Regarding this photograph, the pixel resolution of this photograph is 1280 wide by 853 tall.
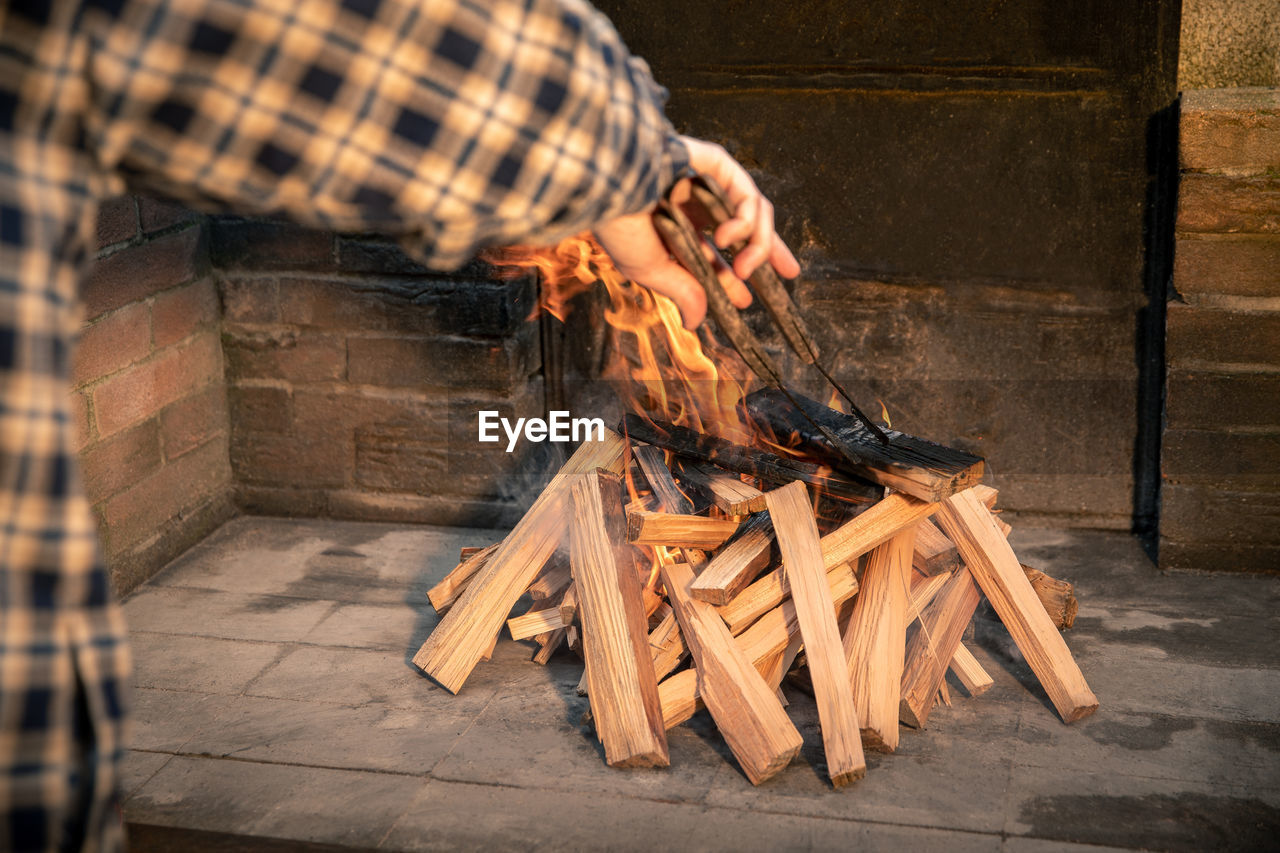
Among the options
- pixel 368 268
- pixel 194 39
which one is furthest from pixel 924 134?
pixel 194 39

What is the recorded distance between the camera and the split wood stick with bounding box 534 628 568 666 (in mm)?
3338

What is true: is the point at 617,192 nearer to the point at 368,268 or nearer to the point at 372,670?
the point at 372,670

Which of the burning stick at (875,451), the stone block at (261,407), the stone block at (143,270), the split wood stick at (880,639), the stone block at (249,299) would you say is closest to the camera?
the split wood stick at (880,639)

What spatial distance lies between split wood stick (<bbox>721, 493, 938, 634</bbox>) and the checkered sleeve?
73.1 inches

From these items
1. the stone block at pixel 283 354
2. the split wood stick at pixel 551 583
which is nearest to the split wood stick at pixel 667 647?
the split wood stick at pixel 551 583

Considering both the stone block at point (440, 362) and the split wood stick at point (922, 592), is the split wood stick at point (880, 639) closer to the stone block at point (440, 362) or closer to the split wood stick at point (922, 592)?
the split wood stick at point (922, 592)

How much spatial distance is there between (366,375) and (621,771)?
199cm

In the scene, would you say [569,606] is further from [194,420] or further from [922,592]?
[194,420]

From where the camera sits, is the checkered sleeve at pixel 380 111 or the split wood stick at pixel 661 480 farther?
the split wood stick at pixel 661 480

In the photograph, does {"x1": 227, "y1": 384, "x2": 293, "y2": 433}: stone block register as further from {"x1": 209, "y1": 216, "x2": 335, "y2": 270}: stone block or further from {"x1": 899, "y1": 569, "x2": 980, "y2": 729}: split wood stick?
{"x1": 899, "y1": 569, "x2": 980, "y2": 729}: split wood stick

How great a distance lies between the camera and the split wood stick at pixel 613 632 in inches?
110

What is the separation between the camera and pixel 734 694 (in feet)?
9.27

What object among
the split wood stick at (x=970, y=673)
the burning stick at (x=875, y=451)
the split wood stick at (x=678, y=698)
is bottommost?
the split wood stick at (x=970, y=673)

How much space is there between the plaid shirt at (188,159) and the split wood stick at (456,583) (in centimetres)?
227
